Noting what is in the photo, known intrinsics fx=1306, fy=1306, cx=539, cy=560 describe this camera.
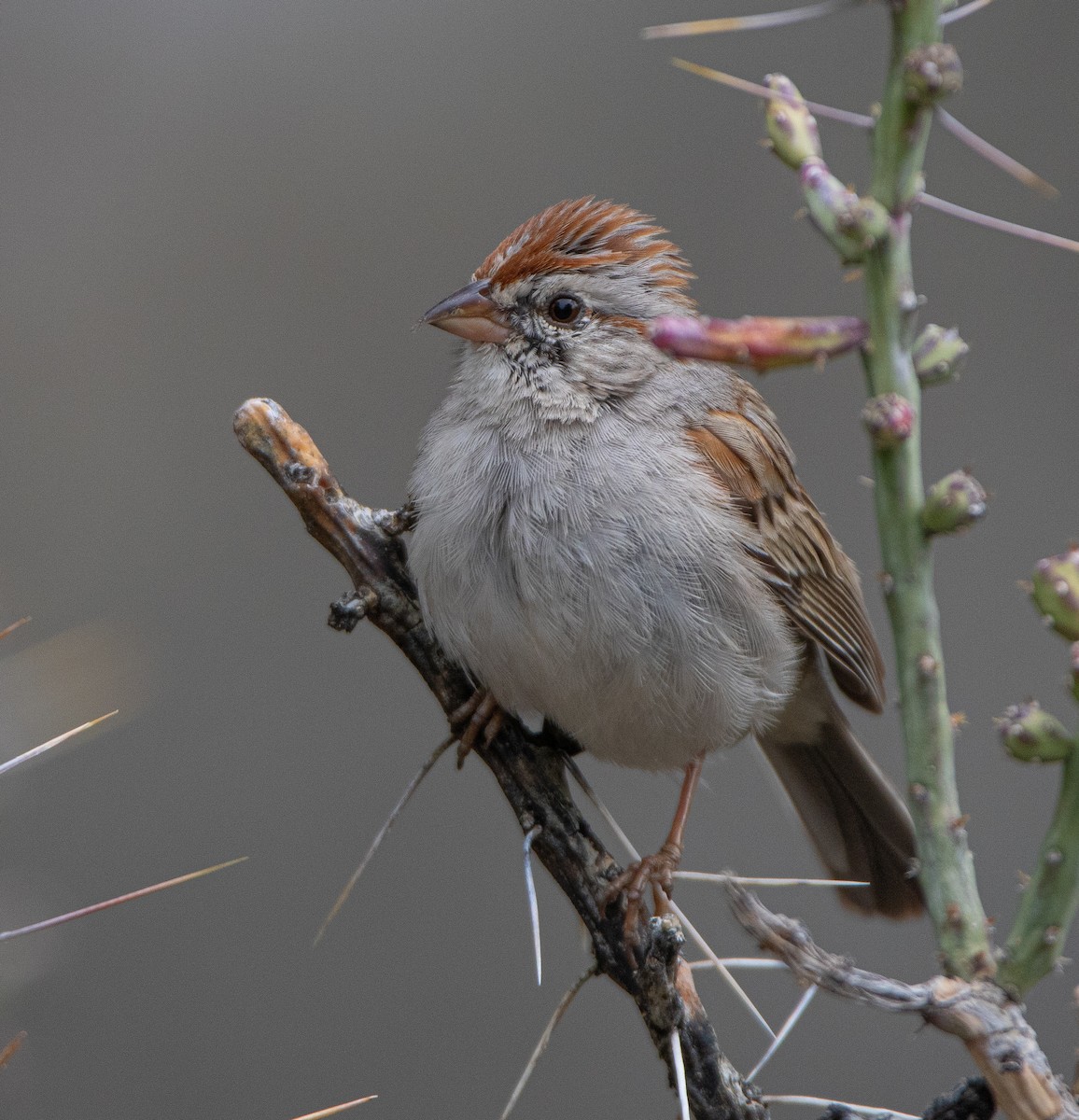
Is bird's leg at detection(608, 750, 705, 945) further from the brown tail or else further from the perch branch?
the brown tail

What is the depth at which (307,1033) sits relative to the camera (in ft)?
14.4

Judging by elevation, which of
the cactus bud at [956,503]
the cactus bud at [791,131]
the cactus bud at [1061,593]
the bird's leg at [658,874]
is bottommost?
the bird's leg at [658,874]

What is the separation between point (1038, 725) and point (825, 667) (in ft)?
7.09

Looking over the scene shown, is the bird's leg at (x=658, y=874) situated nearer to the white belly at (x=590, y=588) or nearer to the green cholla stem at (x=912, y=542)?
the white belly at (x=590, y=588)

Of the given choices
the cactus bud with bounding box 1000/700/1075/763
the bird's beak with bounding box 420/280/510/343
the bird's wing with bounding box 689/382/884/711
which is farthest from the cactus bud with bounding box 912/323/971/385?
the bird's beak with bounding box 420/280/510/343

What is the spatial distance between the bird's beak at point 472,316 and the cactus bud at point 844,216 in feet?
5.50

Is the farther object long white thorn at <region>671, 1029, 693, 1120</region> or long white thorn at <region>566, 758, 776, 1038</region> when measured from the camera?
long white thorn at <region>566, 758, 776, 1038</region>

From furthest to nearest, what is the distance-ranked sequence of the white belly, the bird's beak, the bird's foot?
1. the bird's beak
2. the white belly
3. the bird's foot

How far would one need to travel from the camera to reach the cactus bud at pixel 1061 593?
1.52 meters

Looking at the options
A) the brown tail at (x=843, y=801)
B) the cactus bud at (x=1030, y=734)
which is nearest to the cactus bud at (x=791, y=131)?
the cactus bud at (x=1030, y=734)

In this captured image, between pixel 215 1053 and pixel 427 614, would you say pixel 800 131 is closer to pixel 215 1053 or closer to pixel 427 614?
pixel 427 614

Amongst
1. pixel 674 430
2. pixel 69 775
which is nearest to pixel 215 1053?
pixel 69 775

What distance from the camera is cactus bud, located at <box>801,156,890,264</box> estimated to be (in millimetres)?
1555

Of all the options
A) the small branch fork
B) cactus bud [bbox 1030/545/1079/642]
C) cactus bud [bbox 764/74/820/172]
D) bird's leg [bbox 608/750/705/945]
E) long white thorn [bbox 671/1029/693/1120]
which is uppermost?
cactus bud [bbox 764/74/820/172]
